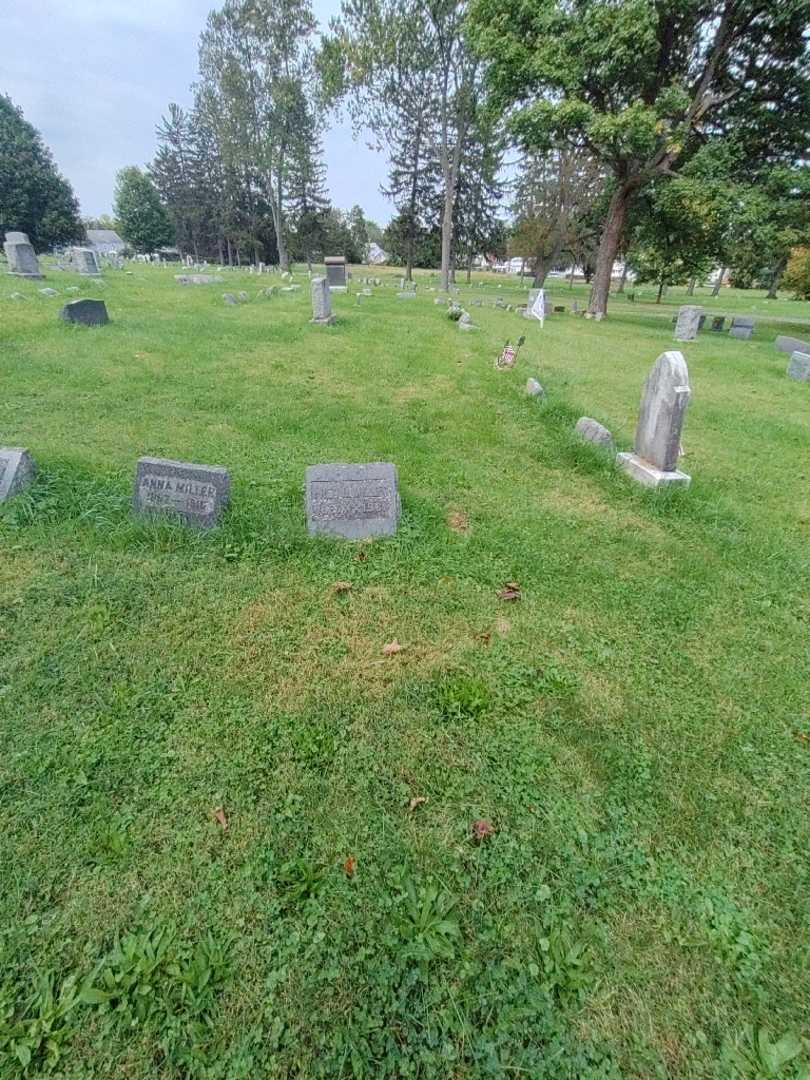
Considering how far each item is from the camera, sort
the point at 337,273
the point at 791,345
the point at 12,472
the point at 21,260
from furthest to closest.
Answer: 1. the point at 337,273
2. the point at 21,260
3. the point at 791,345
4. the point at 12,472

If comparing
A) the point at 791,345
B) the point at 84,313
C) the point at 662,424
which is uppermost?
the point at 84,313

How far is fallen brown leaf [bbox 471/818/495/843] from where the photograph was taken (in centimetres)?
203

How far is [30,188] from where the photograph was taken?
3647cm

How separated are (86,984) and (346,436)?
5.06m

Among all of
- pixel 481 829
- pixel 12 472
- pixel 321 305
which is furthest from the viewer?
pixel 321 305

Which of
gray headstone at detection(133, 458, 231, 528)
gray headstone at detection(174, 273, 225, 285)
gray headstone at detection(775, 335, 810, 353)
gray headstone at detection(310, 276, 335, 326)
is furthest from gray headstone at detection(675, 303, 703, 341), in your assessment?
gray headstone at detection(174, 273, 225, 285)

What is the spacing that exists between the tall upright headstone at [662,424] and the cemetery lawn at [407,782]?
25 centimetres

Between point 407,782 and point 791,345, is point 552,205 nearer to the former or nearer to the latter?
point 791,345

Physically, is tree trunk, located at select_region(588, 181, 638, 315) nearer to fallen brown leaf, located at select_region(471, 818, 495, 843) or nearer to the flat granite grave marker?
the flat granite grave marker

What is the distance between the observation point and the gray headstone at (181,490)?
→ 3814 mm

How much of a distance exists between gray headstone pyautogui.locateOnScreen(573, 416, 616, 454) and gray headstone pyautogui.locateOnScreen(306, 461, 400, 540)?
2896 millimetres

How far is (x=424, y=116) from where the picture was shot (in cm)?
2311

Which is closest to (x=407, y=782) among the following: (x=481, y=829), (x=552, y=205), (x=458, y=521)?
(x=481, y=829)

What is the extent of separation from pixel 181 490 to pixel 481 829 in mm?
3110
